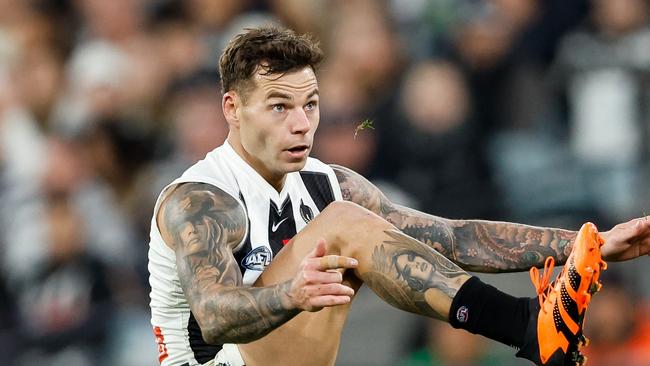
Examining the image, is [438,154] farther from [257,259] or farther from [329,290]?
[329,290]

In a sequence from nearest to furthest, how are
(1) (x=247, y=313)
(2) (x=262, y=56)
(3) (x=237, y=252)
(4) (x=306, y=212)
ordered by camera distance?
(1) (x=247, y=313) → (3) (x=237, y=252) → (2) (x=262, y=56) → (4) (x=306, y=212)

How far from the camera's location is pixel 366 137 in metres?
8.25

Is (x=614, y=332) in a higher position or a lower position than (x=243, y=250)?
higher

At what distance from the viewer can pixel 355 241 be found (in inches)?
193

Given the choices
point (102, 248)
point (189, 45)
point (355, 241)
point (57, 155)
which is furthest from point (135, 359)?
point (355, 241)

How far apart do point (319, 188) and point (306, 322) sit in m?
0.80

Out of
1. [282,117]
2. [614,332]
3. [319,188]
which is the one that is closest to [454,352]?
[614,332]

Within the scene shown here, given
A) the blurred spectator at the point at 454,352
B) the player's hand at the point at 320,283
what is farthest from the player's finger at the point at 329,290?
the blurred spectator at the point at 454,352

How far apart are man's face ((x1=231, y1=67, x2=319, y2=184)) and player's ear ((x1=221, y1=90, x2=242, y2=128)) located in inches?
1.6

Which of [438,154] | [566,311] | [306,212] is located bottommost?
[566,311]

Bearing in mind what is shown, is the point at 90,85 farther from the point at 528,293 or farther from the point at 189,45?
the point at 528,293

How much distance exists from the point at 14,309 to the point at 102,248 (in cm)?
76

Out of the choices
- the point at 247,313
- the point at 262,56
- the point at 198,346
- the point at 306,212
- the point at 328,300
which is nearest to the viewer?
the point at 328,300

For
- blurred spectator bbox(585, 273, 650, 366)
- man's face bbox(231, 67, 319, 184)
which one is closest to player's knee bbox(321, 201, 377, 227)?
man's face bbox(231, 67, 319, 184)
